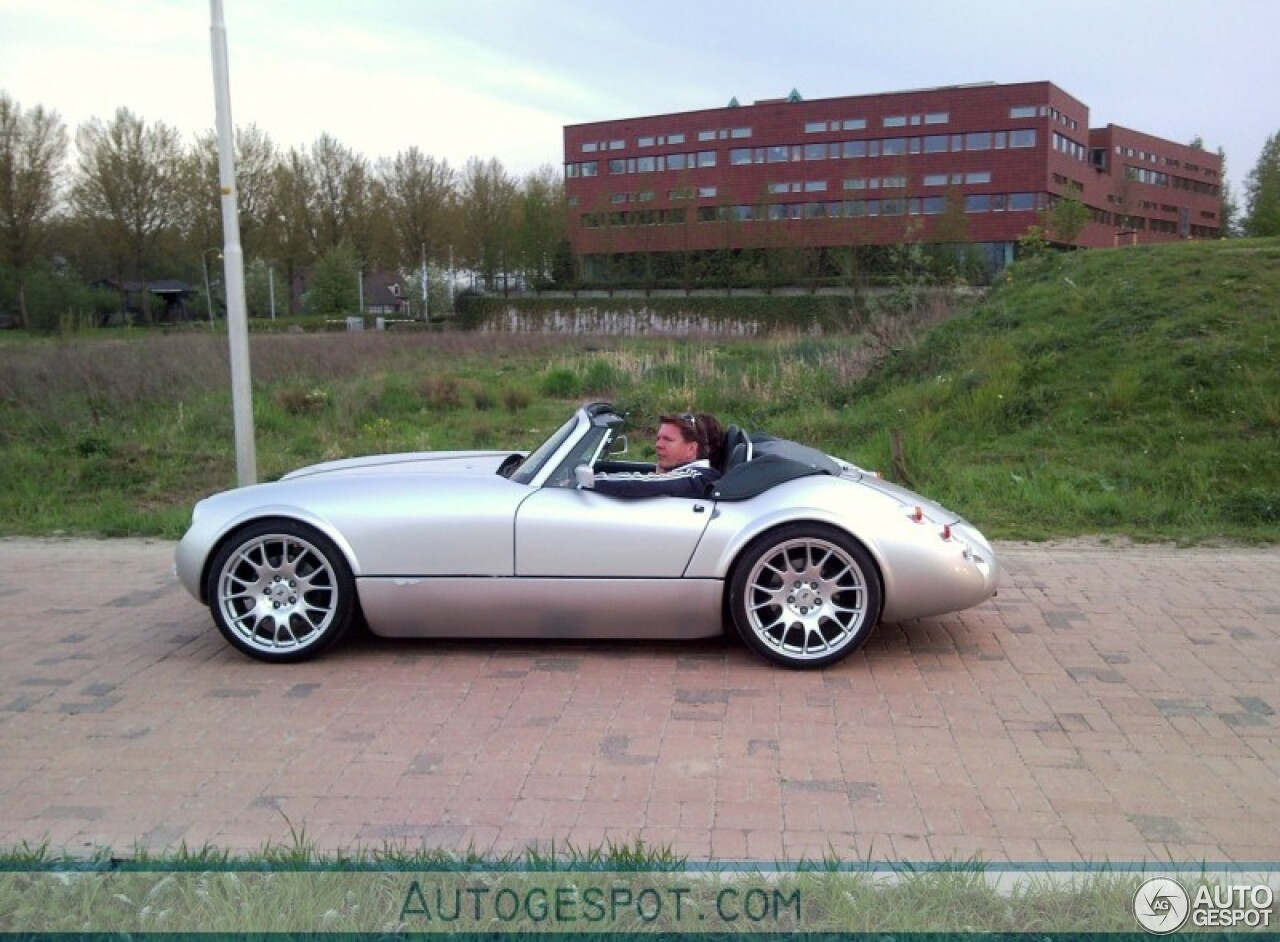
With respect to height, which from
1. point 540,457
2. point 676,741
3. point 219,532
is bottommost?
point 676,741

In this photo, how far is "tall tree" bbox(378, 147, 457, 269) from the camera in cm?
6644

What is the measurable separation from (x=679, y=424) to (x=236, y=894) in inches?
140

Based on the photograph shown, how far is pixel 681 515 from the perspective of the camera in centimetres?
541

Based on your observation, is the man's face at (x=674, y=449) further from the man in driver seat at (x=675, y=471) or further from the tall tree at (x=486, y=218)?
the tall tree at (x=486, y=218)

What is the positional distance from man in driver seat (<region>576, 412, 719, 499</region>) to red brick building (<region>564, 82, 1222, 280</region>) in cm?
4679

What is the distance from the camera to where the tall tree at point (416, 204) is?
66438 millimetres

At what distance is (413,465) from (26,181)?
4993 centimetres

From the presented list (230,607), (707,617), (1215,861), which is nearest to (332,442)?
(230,607)

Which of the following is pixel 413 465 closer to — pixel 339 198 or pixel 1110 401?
pixel 1110 401

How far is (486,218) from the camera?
69.4 m

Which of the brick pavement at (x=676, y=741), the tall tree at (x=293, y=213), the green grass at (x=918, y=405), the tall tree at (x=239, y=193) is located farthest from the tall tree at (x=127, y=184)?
the brick pavement at (x=676, y=741)

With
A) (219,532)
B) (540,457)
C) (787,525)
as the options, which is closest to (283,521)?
(219,532)

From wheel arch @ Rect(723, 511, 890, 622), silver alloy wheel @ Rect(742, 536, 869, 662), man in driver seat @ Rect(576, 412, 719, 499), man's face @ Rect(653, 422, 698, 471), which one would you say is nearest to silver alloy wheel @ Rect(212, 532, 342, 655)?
man in driver seat @ Rect(576, 412, 719, 499)

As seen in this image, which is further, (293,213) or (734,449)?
(293,213)
